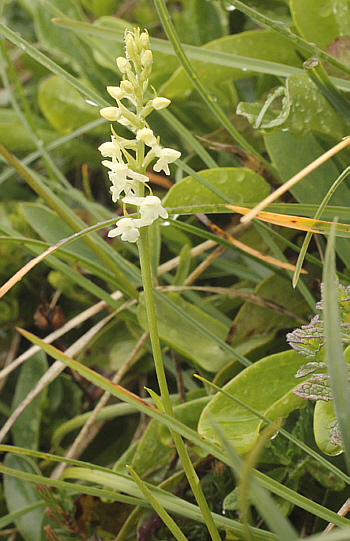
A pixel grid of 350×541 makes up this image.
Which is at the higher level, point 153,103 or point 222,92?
point 222,92

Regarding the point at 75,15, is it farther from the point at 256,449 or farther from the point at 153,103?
the point at 256,449

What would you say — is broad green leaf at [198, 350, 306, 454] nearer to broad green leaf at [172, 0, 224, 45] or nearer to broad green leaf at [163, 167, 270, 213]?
broad green leaf at [163, 167, 270, 213]

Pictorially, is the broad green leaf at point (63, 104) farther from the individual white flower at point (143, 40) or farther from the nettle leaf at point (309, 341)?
the nettle leaf at point (309, 341)

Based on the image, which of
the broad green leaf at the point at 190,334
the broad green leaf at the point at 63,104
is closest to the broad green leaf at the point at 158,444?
the broad green leaf at the point at 190,334

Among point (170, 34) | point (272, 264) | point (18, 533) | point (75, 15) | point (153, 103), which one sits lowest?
point (18, 533)

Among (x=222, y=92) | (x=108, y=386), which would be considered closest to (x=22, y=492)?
(x=108, y=386)

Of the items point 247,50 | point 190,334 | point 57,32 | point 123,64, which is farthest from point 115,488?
point 57,32
